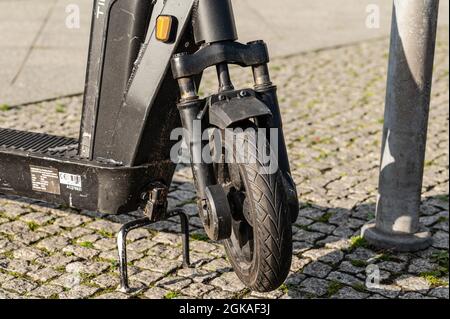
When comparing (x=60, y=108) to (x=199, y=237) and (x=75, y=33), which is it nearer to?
(x=75, y=33)

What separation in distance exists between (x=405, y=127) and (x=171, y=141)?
1372 millimetres

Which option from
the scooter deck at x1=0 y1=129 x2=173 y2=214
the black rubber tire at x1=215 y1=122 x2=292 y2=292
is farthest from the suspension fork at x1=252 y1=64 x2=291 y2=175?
the scooter deck at x1=0 y1=129 x2=173 y2=214

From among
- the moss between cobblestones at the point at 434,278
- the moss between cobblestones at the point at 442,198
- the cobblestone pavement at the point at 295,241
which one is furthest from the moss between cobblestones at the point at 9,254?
the moss between cobblestones at the point at 442,198

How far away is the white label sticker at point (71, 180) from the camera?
441 cm

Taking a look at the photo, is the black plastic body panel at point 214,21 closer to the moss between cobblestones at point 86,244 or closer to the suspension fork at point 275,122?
the suspension fork at point 275,122

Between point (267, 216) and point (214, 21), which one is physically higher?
point (214, 21)

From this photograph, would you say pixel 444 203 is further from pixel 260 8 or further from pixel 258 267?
pixel 260 8

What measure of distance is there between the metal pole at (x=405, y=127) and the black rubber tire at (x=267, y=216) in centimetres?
135

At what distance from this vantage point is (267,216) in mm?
3674

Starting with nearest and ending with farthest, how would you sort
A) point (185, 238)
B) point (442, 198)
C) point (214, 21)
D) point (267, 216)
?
1. point (267, 216)
2. point (214, 21)
3. point (185, 238)
4. point (442, 198)

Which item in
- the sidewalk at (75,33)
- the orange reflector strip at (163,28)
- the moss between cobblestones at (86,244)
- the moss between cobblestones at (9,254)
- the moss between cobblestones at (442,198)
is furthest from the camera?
the sidewalk at (75,33)

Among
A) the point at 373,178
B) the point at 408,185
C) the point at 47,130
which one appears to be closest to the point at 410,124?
the point at 408,185

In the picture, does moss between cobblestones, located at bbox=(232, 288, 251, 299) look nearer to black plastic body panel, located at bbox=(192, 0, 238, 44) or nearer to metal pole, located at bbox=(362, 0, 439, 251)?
metal pole, located at bbox=(362, 0, 439, 251)

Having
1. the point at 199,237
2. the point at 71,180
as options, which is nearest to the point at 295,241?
the point at 199,237
